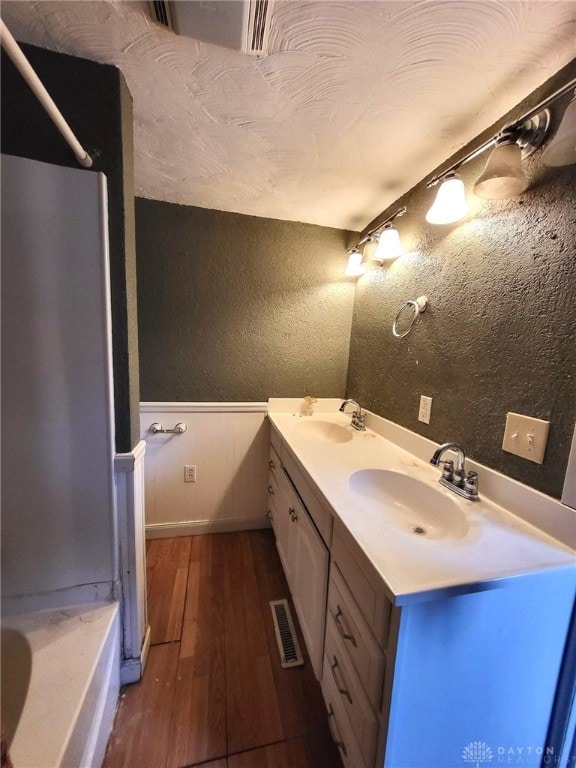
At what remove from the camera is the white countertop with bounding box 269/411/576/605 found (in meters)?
0.54

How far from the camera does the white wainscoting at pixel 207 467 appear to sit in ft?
5.50

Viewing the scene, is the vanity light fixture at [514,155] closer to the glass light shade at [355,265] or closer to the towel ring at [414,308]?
the towel ring at [414,308]

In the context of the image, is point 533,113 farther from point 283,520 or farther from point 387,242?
point 283,520

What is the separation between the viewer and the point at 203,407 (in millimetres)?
1686

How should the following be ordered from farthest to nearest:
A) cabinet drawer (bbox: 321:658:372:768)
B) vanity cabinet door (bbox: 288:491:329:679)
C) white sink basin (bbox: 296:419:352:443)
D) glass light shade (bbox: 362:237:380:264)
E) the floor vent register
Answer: white sink basin (bbox: 296:419:352:443)
glass light shade (bbox: 362:237:380:264)
the floor vent register
vanity cabinet door (bbox: 288:491:329:679)
cabinet drawer (bbox: 321:658:372:768)

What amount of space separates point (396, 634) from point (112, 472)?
2.91 feet

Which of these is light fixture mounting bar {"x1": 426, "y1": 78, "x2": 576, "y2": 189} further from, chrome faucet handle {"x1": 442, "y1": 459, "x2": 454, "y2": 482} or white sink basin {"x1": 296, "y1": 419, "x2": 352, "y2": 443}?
white sink basin {"x1": 296, "y1": 419, "x2": 352, "y2": 443}

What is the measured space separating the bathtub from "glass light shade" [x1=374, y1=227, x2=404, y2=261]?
5.85 feet

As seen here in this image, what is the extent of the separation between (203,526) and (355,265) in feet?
6.23

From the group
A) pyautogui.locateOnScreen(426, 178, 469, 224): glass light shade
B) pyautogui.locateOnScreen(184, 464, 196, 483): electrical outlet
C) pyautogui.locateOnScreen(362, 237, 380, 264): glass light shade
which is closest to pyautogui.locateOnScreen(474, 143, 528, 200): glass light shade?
pyautogui.locateOnScreen(426, 178, 469, 224): glass light shade

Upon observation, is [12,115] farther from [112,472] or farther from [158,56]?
[112,472]

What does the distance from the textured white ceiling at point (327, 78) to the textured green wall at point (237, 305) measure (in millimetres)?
365

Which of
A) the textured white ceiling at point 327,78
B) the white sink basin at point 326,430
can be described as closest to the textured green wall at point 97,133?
the textured white ceiling at point 327,78

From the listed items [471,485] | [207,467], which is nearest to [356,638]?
[471,485]
